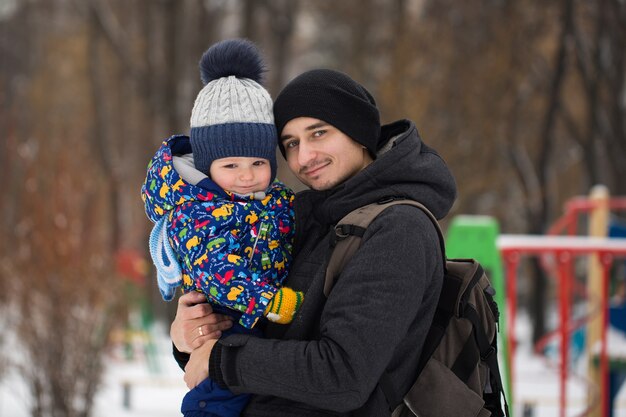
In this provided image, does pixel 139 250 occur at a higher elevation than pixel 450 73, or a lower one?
lower

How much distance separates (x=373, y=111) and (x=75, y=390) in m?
5.14

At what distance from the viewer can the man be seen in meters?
1.88

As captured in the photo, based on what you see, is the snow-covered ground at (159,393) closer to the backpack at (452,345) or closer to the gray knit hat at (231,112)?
the backpack at (452,345)

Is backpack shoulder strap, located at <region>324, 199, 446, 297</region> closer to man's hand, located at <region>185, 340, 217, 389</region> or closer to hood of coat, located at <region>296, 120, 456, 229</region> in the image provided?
hood of coat, located at <region>296, 120, 456, 229</region>

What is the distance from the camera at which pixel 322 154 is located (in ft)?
7.32

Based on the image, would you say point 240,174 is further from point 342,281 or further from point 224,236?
point 342,281

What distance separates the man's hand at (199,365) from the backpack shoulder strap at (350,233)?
350mm

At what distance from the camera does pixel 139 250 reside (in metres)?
17.5

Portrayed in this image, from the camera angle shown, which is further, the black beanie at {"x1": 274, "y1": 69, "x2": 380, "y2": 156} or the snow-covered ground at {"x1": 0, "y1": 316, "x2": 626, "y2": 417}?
the snow-covered ground at {"x1": 0, "y1": 316, "x2": 626, "y2": 417}

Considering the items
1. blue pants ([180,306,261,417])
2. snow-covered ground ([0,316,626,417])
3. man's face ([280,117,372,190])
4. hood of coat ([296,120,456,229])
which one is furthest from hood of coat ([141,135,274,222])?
snow-covered ground ([0,316,626,417])

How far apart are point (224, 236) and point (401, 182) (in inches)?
18.3

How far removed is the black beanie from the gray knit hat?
0.07m

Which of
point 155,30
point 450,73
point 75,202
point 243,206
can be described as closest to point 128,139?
point 155,30

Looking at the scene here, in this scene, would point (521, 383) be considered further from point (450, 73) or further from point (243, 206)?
point (450, 73)
